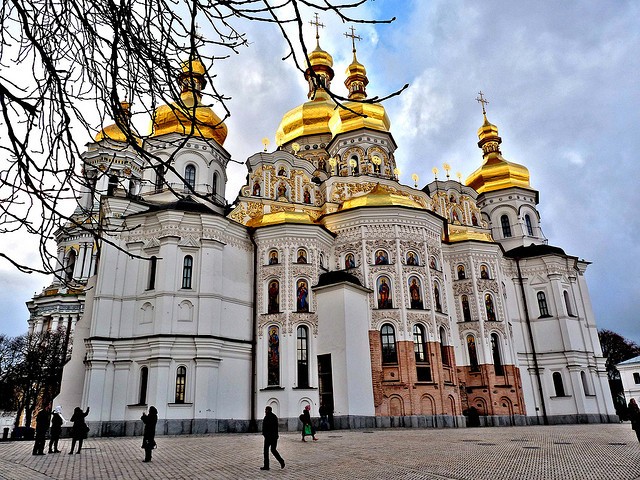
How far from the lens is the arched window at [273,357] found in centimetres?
2389

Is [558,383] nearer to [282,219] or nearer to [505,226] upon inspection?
[505,226]

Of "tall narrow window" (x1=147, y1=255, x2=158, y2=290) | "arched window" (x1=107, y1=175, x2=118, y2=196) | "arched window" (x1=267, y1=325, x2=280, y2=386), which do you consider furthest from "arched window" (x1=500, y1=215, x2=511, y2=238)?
"arched window" (x1=107, y1=175, x2=118, y2=196)

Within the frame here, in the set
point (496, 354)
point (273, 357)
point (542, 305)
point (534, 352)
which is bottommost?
point (273, 357)

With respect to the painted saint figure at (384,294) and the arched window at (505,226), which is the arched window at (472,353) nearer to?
the painted saint figure at (384,294)

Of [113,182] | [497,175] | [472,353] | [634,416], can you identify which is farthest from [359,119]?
[113,182]

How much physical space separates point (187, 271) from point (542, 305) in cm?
2233

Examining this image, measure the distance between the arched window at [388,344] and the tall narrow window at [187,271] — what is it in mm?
9588

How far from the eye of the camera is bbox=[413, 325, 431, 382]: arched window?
24.8 m

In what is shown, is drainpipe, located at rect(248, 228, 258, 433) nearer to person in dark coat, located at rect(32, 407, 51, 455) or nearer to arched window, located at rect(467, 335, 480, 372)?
person in dark coat, located at rect(32, 407, 51, 455)

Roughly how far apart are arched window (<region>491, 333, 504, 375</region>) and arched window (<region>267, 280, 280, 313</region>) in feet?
41.1

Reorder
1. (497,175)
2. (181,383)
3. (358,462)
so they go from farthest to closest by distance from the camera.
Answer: (497,175), (181,383), (358,462)

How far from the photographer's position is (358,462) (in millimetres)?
10234

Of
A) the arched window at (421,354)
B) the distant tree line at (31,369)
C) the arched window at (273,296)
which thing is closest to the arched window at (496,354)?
the arched window at (421,354)

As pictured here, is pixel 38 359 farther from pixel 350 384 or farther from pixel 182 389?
pixel 350 384
